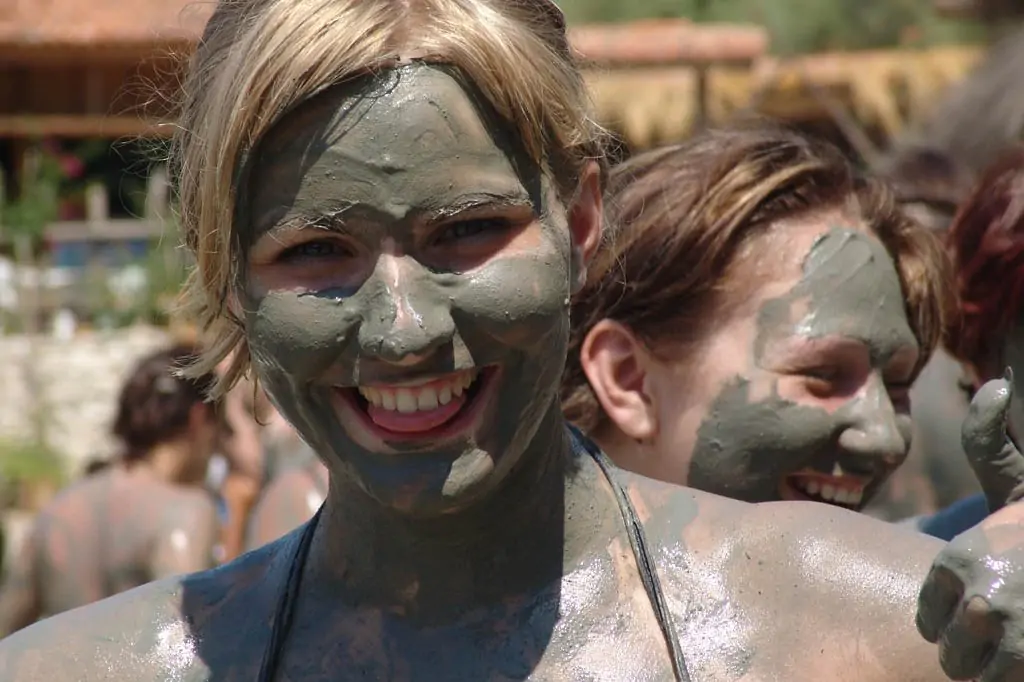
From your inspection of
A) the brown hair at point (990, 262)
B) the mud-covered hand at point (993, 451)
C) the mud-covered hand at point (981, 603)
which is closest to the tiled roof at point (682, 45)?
the brown hair at point (990, 262)

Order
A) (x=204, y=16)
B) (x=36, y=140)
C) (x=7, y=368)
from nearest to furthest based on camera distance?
(x=204, y=16), (x=7, y=368), (x=36, y=140)

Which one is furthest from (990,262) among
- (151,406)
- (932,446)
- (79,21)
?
(79,21)

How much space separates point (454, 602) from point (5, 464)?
1095 centimetres

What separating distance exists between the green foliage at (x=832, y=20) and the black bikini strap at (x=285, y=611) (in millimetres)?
11005

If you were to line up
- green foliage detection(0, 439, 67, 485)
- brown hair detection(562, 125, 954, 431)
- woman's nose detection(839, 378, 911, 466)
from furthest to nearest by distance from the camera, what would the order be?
green foliage detection(0, 439, 67, 485)
brown hair detection(562, 125, 954, 431)
woman's nose detection(839, 378, 911, 466)

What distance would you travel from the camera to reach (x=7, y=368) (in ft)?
45.5

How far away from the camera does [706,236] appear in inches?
113

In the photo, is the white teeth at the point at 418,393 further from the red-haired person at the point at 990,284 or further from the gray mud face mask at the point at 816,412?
the red-haired person at the point at 990,284

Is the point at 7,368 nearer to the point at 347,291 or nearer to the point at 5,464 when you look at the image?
the point at 5,464

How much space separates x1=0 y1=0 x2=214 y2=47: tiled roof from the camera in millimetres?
15172

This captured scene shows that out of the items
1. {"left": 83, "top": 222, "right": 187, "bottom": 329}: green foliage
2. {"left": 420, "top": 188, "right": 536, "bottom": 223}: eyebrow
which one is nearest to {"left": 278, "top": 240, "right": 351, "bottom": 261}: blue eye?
{"left": 420, "top": 188, "right": 536, "bottom": 223}: eyebrow

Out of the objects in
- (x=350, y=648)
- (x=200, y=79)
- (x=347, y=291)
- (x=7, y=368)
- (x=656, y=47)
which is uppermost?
(x=200, y=79)

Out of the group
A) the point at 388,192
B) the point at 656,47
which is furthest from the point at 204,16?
the point at 656,47

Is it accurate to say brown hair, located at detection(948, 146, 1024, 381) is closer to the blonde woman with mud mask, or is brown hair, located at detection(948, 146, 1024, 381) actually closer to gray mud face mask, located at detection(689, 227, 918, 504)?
gray mud face mask, located at detection(689, 227, 918, 504)
